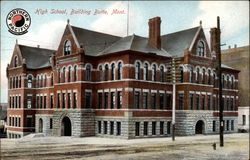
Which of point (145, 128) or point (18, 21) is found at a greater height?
point (18, 21)

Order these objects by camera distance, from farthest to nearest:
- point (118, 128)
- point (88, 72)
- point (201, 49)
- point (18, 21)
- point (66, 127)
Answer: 1. point (201, 49)
2. point (66, 127)
3. point (88, 72)
4. point (118, 128)
5. point (18, 21)

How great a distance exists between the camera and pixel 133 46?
3709cm

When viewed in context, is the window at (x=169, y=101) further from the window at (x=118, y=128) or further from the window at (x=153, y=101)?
the window at (x=118, y=128)

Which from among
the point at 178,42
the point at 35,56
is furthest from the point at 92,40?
the point at 35,56

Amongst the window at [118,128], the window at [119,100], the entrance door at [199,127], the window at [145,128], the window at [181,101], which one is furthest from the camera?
the entrance door at [199,127]

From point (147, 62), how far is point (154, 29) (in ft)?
19.6

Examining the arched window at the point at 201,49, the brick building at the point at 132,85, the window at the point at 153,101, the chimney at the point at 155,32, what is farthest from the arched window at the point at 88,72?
the arched window at the point at 201,49

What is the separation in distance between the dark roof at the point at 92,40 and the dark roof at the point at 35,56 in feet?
31.2

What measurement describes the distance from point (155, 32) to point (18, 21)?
25558 millimetres

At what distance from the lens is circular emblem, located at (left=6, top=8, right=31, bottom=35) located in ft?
54.3

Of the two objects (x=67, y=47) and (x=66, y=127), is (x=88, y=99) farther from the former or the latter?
(x=67, y=47)

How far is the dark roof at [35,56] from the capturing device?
4989 centimetres

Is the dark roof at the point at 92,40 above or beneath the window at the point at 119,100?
above

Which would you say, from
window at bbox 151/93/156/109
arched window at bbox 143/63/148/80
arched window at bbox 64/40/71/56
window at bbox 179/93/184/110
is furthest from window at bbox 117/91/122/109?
arched window at bbox 64/40/71/56
